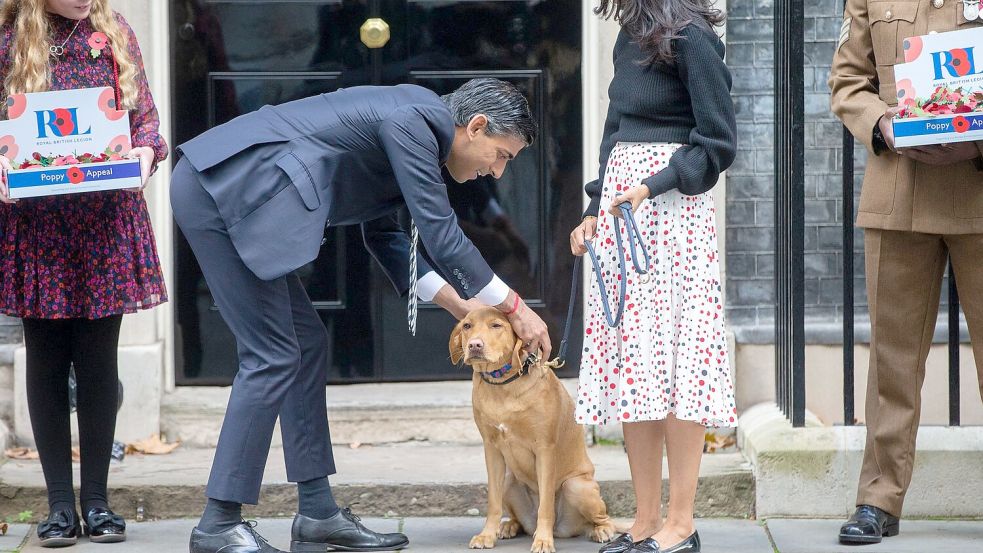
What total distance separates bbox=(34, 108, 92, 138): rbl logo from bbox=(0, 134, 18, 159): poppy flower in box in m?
0.09

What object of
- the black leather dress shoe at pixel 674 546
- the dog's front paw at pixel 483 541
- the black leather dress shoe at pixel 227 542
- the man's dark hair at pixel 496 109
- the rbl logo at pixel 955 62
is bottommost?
the dog's front paw at pixel 483 541

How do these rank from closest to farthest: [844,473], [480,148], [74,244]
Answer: [480,148]
[74,244]
[844,473]

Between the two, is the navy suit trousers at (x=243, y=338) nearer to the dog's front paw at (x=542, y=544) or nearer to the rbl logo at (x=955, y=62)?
the dog's front paw at (x=542, y=544)

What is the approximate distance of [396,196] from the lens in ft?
12.6

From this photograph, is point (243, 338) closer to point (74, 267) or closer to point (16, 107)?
point (74, 267)

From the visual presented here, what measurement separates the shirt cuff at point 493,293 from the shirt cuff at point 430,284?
352 millimetres

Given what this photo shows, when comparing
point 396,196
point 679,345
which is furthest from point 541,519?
point 396,196

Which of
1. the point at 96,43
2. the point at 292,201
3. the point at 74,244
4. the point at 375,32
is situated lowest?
the point at 74,244

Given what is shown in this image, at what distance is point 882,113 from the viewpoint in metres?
3.96

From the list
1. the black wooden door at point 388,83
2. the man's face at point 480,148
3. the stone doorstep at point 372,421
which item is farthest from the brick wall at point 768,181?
the man's face at point 480,148

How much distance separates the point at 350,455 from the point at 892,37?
2647mm

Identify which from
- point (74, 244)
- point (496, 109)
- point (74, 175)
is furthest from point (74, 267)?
point (496, 109)

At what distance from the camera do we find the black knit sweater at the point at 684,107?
145 inches

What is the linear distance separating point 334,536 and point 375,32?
230 cm
